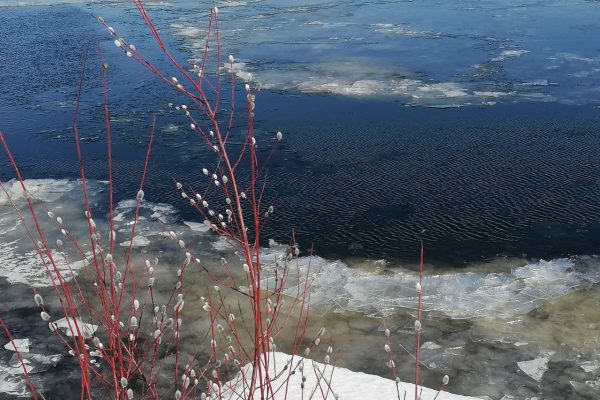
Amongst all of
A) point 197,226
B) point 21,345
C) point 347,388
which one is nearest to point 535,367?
point 347,388

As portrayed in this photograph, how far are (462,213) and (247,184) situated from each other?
298 centimetres

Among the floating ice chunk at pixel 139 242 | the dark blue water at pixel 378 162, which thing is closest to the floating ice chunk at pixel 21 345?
the floating ice chunk at pixel 139 242

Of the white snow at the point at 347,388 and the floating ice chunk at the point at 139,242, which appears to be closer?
the white snow at the point at 347,388

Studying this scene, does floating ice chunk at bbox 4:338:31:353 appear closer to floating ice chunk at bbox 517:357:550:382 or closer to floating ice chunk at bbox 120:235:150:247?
floating ice chunk at bbox 120:235:150:247

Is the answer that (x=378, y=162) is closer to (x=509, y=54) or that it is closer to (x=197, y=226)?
(x=197, y=226)

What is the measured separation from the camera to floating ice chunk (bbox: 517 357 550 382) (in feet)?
16.8

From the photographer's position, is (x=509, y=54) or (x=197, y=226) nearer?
(x=197, y=226)

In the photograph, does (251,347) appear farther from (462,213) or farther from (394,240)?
(462,213)

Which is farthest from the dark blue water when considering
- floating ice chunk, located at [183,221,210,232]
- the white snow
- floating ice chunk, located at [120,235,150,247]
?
the white snow

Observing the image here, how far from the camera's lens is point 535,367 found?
5.22 metres

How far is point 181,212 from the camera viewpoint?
8148 millimetres

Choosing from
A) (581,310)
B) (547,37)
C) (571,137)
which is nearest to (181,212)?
(581,310)

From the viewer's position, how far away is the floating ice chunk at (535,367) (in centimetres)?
513

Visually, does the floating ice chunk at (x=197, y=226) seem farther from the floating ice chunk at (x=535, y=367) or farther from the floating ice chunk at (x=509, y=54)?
the floating ice chunk at (x=509, y=54)
